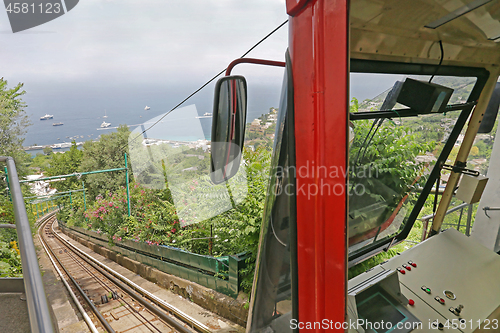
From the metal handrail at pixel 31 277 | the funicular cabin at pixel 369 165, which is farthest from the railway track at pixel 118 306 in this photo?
the metal handrail at pixel 31 277

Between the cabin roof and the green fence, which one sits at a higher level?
the cabin roof

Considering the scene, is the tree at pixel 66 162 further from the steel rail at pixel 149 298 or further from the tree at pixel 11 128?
the steel rail at pixel 149 298

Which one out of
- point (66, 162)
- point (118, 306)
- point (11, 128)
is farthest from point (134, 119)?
point (66, 162)

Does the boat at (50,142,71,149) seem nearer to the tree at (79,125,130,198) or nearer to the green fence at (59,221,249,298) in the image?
the tree at (79,125,130,198)

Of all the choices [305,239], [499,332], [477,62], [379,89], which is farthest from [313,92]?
[499,332]

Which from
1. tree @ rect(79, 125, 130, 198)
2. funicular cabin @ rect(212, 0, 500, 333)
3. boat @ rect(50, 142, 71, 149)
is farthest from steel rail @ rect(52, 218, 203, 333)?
boat @ rect(50, 142, 71, 149)

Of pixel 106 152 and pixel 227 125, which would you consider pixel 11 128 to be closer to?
pixel 106 152
